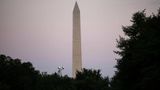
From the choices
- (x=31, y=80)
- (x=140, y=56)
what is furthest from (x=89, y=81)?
(x=140, y=56)

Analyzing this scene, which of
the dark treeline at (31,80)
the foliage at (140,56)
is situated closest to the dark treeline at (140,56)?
the foliage at (140,56)

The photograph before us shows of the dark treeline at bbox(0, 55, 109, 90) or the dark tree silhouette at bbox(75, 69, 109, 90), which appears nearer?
the dark treeline at bbox(0, 55, 109, 90)

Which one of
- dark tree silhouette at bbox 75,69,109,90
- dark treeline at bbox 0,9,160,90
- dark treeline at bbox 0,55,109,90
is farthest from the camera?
dark tree silhouette at bbox 75,69,109,90

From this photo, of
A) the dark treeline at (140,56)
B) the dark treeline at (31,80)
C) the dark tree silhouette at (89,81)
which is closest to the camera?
the dark treeline at (140,56)

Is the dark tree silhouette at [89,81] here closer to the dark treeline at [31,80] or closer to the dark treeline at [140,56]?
the dark treeline at [31,80]

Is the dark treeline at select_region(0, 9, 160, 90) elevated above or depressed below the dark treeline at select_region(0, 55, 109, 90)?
below

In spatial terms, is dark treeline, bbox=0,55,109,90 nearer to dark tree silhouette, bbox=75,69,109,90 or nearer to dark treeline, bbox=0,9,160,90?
dark tree silhouette, bbox=75,69,109,90

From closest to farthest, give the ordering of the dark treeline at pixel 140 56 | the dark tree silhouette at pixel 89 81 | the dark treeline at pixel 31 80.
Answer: the dark treeline at pixel 140 56 → the dark treeline at pixel 31 80 → the dark tree silhouette at pixel 89 81

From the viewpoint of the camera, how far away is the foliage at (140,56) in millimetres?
28987

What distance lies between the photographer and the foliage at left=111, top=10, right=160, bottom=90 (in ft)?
95.1

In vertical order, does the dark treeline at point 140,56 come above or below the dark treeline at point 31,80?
below

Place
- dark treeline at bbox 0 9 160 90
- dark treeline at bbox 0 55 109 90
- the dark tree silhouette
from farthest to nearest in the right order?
the dark tree silhouette
dark treeline at bbox 0 55 109 90
dark treeline at bbox 0 9 160 90

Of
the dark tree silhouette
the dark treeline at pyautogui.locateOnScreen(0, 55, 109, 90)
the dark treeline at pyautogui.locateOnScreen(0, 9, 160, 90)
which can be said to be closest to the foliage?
the dark treeline at pyautogui.locateOnScreen(0, 9, 160, 90)

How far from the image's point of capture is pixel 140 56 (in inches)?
1201
